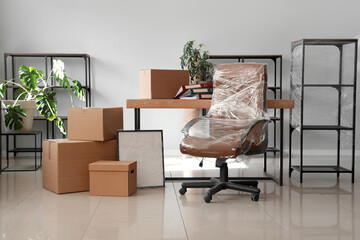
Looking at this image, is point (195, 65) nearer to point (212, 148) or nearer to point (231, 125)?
point (231, 125)

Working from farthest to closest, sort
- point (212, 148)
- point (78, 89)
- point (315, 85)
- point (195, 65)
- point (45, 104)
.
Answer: point (195, 65), point (78, 89), point (45, 104), point (315, 85), point (212, 148)

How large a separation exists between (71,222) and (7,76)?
3.40 metres

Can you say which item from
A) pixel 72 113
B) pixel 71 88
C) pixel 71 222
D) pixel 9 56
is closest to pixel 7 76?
pixel 9 56

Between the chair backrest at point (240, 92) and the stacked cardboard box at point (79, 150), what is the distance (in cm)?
87

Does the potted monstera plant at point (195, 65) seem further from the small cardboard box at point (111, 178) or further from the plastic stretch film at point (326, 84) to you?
the small cardboard box at point (111, 178)

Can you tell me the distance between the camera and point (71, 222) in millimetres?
2283

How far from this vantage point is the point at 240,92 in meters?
3.06

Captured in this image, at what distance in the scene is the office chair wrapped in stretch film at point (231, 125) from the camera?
2.68 meters

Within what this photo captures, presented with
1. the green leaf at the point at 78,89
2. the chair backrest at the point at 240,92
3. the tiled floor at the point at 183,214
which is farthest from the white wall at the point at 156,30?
the tiled floor at the point at 183,214

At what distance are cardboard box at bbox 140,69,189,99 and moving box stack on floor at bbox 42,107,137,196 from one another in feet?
1.17

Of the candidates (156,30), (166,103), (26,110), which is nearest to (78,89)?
(26,110)

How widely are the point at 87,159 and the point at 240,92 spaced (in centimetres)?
132

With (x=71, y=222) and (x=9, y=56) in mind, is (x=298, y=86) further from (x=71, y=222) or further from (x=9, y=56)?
(x=9, y=56)

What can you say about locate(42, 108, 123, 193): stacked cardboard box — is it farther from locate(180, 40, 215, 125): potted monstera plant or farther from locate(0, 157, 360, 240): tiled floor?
locate(180, 40, 215, 125): potted monstera plant
